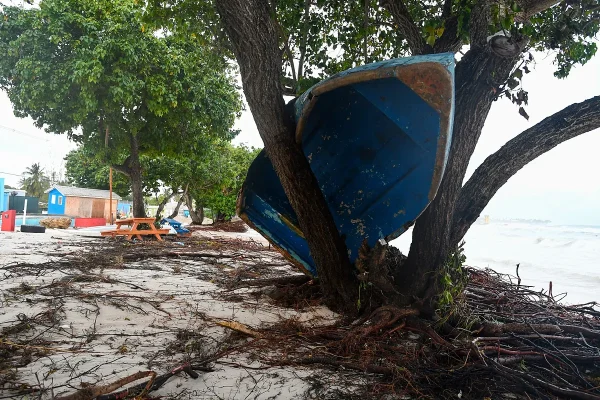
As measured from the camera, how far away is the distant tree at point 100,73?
9.46 meters

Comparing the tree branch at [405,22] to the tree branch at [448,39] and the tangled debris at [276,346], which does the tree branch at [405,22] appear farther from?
the tangled debris at [276,346]

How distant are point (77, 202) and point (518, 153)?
101ft

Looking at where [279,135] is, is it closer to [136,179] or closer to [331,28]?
[331,28]

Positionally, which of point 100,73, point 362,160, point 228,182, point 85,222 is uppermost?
point 100,73

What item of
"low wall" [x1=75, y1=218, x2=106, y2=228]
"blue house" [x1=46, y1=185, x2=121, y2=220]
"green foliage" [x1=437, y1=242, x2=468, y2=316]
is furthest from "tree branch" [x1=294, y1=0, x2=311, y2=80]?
"blue house" [x1=46, y1=185, x2=121, y2=220]

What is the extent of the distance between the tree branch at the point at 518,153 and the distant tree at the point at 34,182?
57.4 metres

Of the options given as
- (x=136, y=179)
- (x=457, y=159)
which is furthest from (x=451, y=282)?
(x=136, y=179)

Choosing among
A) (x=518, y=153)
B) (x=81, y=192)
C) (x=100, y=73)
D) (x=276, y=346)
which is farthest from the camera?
(x=81, y=192)

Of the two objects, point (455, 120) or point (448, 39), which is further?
point (448, 39)

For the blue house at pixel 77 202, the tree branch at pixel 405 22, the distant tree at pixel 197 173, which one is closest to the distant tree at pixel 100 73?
the distant tree at pixel 197 173

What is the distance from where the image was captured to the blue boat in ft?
9.51

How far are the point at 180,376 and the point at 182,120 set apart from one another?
10.7m

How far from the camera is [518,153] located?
294cm

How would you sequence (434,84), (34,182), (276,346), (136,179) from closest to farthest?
1. (434,84)
2. (276,346)
3. (136,179)
4. (34,182)
